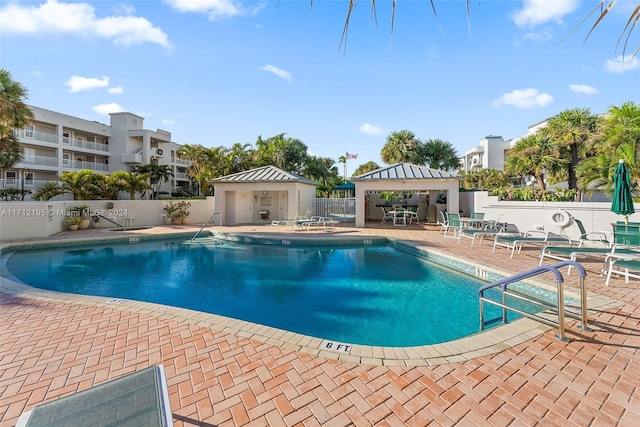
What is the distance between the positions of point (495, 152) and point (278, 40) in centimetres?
5452

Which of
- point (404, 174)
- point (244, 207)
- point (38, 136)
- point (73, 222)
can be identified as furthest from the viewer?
point (38, 136)

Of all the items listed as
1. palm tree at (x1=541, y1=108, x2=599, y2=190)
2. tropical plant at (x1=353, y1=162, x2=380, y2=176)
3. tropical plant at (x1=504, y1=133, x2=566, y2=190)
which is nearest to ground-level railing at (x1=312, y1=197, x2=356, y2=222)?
tropical plant at (x1=504, y1=133, x2=566, y2=190)

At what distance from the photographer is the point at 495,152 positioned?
51.9m

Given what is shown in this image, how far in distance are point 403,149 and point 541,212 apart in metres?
16.4

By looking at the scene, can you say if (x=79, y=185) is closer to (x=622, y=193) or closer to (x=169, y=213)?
(x=169, y=213)

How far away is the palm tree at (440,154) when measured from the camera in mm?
28500

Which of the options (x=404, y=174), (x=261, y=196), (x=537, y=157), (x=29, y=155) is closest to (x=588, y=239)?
(x=404, y=174)

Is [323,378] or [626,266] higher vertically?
[626,266]

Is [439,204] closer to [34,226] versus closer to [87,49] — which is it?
[87,49]

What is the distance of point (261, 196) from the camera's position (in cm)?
2147

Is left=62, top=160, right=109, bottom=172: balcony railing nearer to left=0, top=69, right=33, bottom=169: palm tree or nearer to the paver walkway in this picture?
left=0, top=69, right=33, bottom=169: palm tree

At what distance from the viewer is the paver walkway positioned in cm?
248

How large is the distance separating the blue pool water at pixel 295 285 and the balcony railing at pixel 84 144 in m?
27.4

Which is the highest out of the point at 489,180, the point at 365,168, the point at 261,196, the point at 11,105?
the point at 365,168
